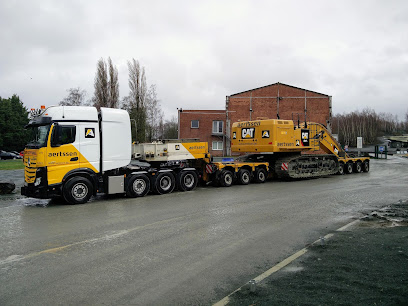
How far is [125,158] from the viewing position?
42.4 ft

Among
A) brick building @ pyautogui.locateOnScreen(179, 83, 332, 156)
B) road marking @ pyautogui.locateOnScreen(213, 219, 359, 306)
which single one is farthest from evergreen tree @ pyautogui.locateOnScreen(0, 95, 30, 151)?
road marking @ pyautogui.locateOnScreen(213, 219, 359, 306)

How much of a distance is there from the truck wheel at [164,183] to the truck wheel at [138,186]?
0.45 metres

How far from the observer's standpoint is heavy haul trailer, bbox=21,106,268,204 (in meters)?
11.2

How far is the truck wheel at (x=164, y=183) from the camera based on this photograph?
1373cm

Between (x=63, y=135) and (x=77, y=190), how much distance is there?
1.88 m

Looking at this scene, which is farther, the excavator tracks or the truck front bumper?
the excavator tracks

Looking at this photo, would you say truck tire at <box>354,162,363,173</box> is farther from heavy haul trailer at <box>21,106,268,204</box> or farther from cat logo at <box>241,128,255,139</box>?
heavy haul trailer at <box>21,106,268,204</box>

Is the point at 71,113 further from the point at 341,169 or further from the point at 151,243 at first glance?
the point at 341,169

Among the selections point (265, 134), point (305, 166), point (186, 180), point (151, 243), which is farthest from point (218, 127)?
point (151, 243)

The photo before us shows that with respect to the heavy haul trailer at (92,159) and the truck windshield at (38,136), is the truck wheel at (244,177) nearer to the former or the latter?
the heavy haul trailer at (92,159)

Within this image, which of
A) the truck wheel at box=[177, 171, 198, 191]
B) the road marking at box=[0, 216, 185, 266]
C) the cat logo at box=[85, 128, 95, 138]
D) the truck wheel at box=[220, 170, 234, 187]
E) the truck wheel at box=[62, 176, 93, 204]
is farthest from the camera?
the truck wheel at box=[220, 170, 234, 187]

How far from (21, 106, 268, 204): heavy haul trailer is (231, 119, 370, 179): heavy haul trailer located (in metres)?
5.16

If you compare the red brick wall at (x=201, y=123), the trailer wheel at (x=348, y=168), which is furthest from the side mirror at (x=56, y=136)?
the red brick wall at (x=201, y=123)

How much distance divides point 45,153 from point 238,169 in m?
9.24
